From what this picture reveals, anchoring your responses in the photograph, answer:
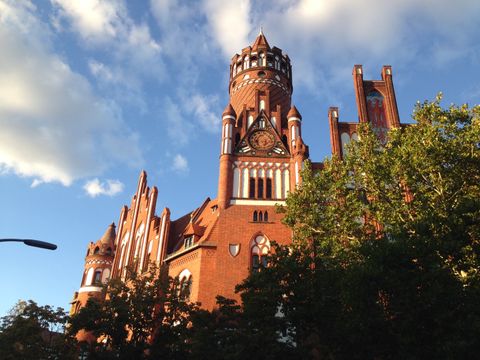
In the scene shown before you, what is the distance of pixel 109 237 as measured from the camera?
40656 mm

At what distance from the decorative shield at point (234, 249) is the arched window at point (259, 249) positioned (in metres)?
0.83

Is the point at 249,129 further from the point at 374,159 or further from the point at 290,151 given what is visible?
the point at 374,159

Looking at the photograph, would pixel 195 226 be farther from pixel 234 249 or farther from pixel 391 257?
pixel 391 257

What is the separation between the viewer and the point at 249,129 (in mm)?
29734

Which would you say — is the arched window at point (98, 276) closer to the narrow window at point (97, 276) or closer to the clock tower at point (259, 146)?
the narrow window at point (97, 276)

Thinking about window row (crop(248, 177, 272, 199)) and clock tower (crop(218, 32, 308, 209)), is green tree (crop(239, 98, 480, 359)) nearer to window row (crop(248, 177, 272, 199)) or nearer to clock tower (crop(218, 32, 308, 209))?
window row (crop(248, 177, 272, 199))

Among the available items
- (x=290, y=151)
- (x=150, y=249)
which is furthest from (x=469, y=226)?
(x=150, y=249)

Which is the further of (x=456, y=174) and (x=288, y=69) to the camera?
(x=288, y=69)

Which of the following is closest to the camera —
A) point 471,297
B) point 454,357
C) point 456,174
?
point 454,357

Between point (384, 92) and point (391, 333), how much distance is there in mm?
20310

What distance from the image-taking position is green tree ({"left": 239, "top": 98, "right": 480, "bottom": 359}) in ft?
36.9

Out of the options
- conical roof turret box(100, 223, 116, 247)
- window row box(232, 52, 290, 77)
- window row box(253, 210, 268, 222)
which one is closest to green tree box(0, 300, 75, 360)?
window row box(253, 210, 268, 222)

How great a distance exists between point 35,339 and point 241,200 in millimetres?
13336

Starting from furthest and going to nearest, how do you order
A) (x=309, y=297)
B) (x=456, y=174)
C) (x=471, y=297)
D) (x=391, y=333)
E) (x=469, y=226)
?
1. (x=456, y=174)
2. (x=309, y=297)
3. (x=469, y=226)
4. (x=391, y=333)
5. (x=471, y=297)
